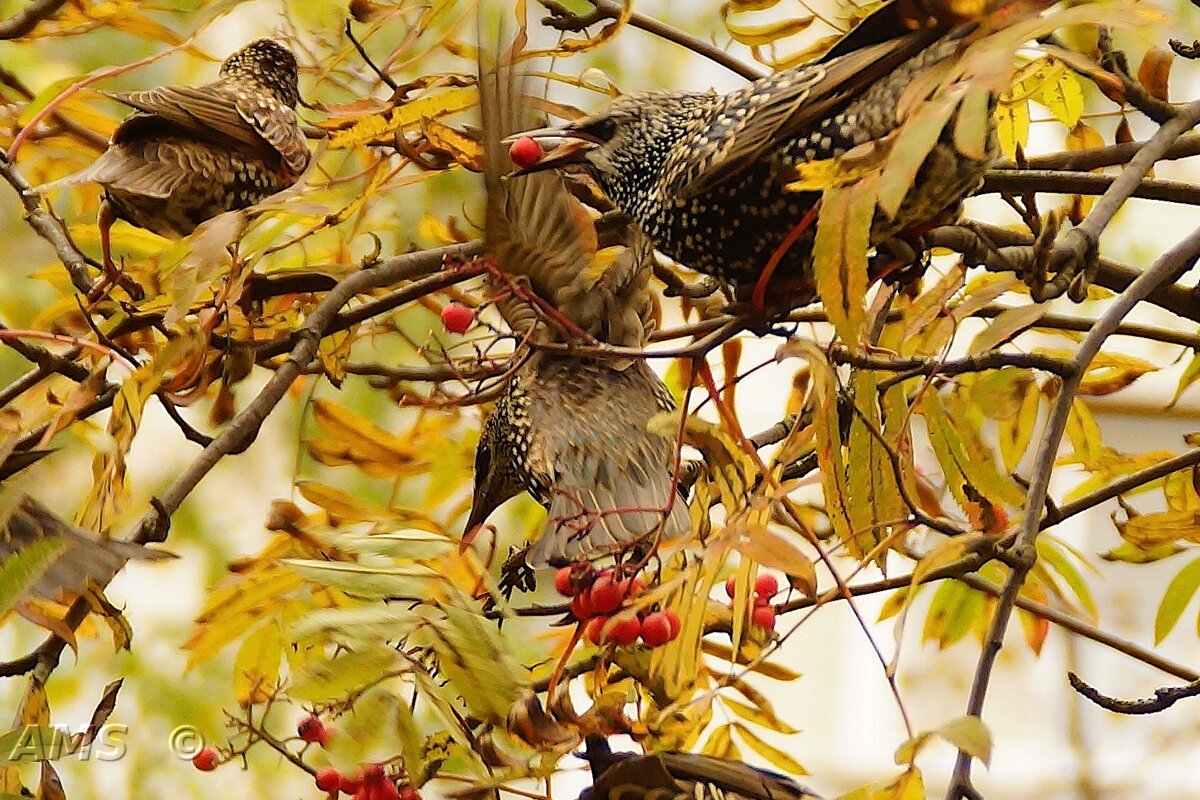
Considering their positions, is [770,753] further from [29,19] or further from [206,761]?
[29,19]

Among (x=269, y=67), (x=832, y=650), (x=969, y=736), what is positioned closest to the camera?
(x=969, y=736)

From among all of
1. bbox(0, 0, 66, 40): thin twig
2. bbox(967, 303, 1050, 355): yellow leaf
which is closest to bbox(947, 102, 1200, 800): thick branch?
bbox(967, 303, 1050, 355): yellow leaf

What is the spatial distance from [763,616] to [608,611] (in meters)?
0.14

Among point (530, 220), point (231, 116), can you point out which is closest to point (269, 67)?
point (231, 116)

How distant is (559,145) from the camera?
583 mm

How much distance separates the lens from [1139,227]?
6.18 ft

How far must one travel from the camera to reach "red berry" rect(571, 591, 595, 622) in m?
0.45

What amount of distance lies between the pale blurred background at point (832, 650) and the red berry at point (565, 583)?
2.67ft

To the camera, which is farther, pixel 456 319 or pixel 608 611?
pixel 456 319

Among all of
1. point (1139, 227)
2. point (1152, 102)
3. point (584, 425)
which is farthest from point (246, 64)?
point (1139, 227)

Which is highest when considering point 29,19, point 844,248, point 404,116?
point 29,19

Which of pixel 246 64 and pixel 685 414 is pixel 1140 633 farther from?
pixel 685 414

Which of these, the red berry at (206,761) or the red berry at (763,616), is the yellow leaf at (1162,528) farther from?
the red berry at (206,761)

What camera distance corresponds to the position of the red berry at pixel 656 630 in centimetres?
46
